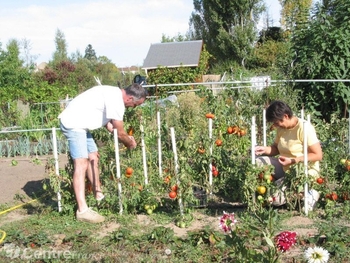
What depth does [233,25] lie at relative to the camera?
1147 inches

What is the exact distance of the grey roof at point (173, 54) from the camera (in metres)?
25.0

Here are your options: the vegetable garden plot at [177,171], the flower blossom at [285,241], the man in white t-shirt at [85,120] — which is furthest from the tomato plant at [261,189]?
the flower blossom at [285,241]

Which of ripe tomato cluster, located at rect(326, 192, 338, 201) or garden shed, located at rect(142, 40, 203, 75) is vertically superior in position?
garden shed, located at rect(142, 40, 203, 75)

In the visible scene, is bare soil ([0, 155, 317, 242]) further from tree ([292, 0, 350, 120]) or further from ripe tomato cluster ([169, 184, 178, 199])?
tree ([292, 0, 350, 120])

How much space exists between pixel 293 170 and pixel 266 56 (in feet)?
77.5

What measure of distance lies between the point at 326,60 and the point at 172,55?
19.8 metres

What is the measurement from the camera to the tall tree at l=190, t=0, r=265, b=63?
27.8 meters

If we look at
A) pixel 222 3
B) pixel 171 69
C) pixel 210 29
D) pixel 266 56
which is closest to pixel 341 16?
pixel 171 69

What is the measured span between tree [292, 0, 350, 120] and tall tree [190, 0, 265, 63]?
66.4 ft

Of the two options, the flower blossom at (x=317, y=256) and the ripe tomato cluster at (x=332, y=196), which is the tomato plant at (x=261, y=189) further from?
the flower blossom at (x=317, y=256)

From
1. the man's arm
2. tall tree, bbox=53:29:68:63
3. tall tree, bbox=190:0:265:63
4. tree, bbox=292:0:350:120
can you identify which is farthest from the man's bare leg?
tall tree, bbox=53:29:68:63

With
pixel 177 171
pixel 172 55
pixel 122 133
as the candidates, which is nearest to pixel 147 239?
pixel 177 171

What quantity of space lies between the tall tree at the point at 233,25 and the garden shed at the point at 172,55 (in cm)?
245

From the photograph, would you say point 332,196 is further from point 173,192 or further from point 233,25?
point 233,25
